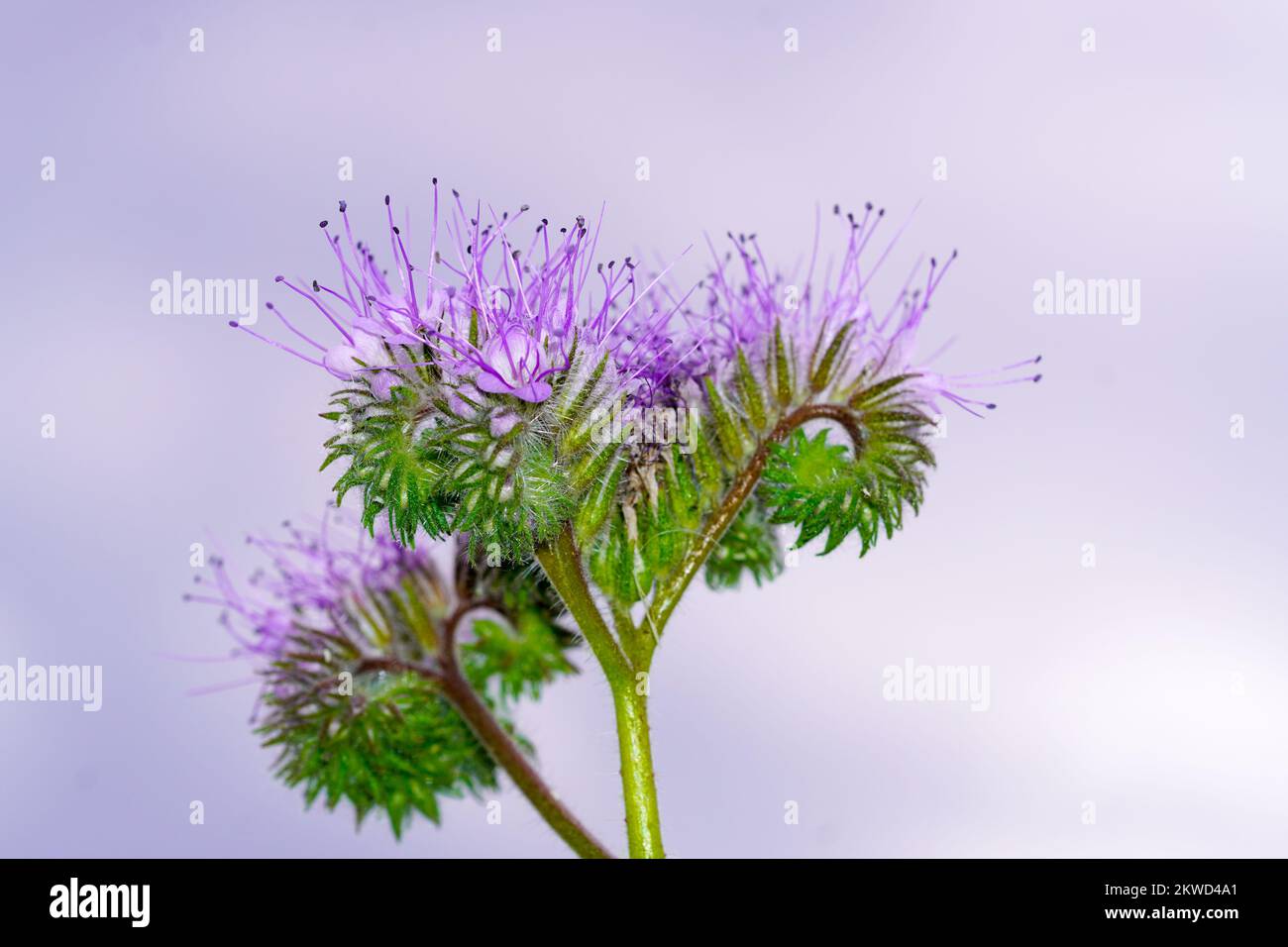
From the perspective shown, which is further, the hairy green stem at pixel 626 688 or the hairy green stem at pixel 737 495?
the hairy green stem at pixel 737 495

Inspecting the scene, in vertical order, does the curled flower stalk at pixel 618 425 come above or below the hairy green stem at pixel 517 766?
above

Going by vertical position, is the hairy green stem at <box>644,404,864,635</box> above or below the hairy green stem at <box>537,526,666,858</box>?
above

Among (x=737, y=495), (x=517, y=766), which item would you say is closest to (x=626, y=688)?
(x=737, y=495)

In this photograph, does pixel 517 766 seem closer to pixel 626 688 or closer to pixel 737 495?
pixel 626 688

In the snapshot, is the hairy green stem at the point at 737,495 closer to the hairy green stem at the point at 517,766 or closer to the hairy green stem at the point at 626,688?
the hairy green stem at the point at 626,688

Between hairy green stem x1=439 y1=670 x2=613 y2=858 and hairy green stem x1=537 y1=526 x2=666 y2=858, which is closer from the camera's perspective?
hairy green stem x1=537 y1=526 x2=666 y2=858

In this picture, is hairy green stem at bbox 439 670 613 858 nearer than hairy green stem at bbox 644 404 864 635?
No

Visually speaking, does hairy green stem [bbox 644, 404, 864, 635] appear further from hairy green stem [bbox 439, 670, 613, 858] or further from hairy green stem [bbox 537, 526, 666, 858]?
hairy green stem [bbox 439, 670, 613, 858]
